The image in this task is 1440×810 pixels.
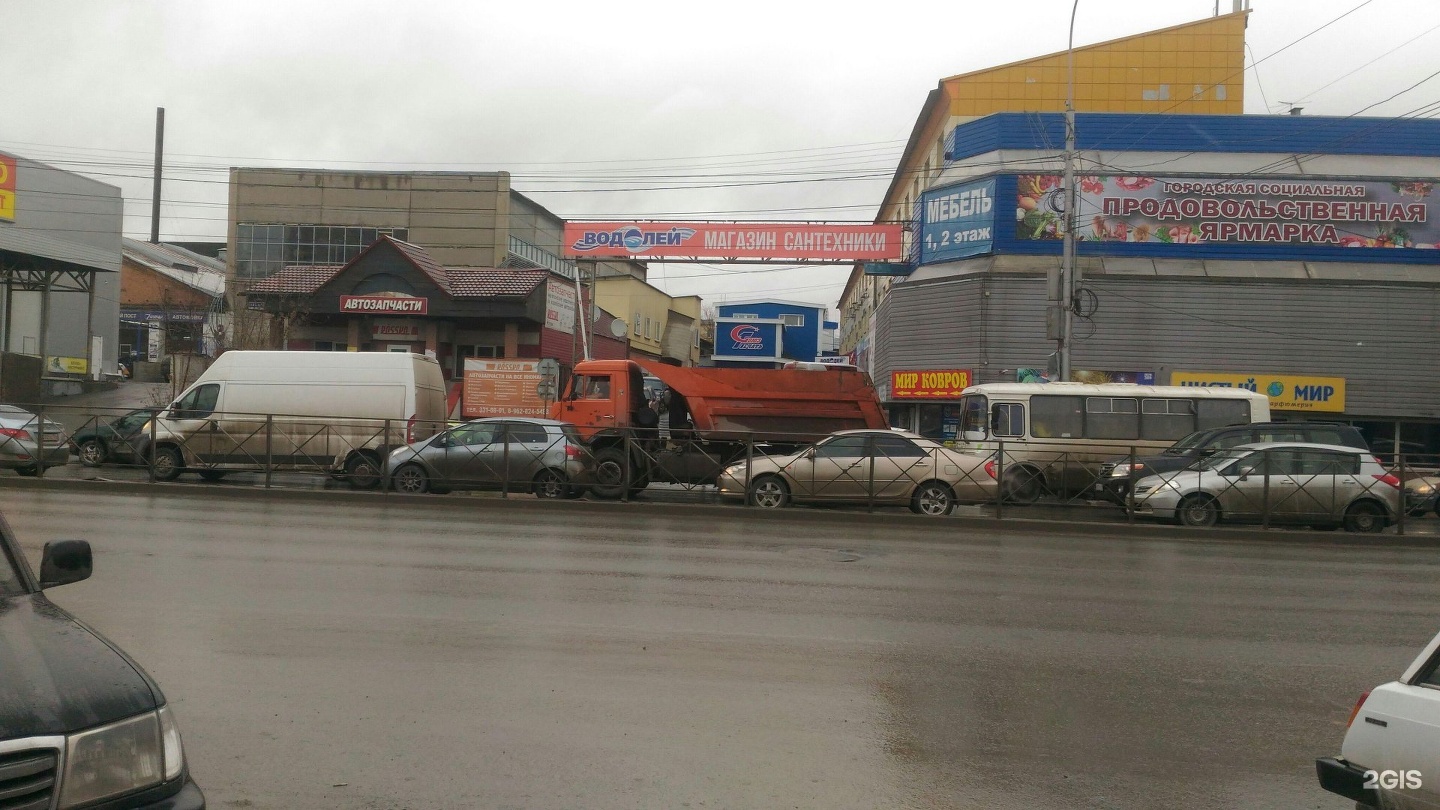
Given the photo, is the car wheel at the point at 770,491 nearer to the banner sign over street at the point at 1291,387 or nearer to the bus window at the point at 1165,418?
the bus window at the point at 1165,418

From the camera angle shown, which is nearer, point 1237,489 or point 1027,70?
point 1237,489

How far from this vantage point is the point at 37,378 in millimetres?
39062

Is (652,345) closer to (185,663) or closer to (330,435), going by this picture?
(330,435)

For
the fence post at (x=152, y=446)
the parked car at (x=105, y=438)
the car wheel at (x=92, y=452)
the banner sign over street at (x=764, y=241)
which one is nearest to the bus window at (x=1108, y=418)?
the banner sign over street at (x=764, y=241)

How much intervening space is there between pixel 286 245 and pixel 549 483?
42.3 meters

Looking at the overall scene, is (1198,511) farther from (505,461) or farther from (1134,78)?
(1134,78)

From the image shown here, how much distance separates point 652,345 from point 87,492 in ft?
160

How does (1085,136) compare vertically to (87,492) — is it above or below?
above

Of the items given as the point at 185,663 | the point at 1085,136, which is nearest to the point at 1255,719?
the point at 185,663

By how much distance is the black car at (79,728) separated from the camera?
286 centimetres

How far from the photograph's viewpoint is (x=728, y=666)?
7.14 m

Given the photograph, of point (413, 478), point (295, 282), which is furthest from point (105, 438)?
point (295, 282)

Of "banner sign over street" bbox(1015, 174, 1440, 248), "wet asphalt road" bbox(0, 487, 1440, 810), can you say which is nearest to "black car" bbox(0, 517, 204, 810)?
"wet asphalt road" bbox(0, 487, 1440, 810)

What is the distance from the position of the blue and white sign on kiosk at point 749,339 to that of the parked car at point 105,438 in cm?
4951
